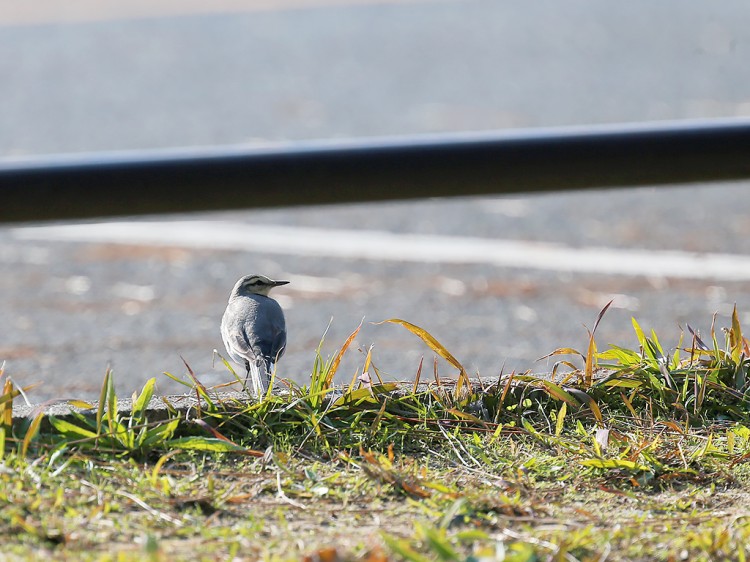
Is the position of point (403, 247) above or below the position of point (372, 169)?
below

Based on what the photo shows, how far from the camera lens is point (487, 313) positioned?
8008mm

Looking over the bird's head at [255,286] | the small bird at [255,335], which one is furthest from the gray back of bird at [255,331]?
the bird's head at [255,286]

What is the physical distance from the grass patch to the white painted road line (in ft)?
16.3

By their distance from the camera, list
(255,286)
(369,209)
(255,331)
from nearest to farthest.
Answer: (255,331) < (255,286) < (369,209)

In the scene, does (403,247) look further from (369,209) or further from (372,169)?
(372,169)

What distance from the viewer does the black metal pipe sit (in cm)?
360

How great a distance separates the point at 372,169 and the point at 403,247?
18.4ft

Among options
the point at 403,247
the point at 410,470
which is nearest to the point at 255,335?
the point at 410,470

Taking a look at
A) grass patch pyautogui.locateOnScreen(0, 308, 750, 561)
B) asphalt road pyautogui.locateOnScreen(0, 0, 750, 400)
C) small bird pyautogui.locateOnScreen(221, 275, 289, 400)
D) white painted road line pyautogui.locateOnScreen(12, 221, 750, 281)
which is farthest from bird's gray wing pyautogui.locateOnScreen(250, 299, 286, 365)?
white painted road line pyautogui.locateOnScreen(12, 221, 750, 281)

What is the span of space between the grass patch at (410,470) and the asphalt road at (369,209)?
260 centimetres

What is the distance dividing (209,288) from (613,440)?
5446mm

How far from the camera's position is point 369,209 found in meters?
10.3

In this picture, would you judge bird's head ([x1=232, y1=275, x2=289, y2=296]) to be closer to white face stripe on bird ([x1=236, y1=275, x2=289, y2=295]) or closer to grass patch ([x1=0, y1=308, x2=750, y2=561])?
white face stripe on bird ([x1=236, y1=275, x2=289, y2=295])

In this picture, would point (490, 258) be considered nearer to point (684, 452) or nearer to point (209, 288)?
point (209, 288)
